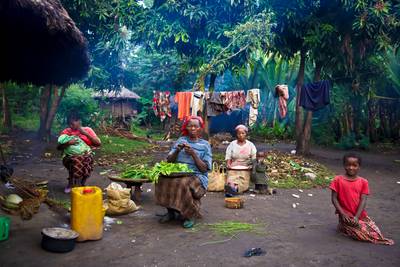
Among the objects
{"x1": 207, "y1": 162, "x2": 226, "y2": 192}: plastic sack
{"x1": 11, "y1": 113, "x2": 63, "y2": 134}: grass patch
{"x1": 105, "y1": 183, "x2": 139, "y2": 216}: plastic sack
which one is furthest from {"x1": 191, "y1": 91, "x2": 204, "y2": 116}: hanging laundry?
{"x1": 11, "y1": 113, "x2": 63, "y2": 134}: grass patch

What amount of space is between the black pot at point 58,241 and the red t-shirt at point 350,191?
3.32 m

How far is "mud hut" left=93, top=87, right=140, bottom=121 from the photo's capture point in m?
24.8

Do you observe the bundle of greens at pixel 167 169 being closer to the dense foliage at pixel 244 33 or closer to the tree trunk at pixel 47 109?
the dense foliage at pixel 244 33

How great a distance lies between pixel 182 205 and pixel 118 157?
7363 millimetres

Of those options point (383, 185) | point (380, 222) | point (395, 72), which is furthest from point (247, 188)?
point (395, 72)

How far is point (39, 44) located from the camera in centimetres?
560

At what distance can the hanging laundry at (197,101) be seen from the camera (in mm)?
11750

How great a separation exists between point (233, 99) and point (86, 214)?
803 cm

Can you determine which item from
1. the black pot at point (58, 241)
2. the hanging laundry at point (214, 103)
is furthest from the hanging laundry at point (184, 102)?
the black pot at point (58, 241)

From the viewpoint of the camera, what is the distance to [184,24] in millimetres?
11094

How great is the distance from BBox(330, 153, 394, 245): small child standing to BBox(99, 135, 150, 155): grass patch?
9.25 meters

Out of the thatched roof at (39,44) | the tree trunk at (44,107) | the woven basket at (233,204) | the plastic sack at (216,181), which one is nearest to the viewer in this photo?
the thatched roof at (39,44)

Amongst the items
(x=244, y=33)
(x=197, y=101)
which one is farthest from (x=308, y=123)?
(x=244, y=33)

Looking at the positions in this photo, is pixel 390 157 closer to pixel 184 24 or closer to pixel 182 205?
pixel 184 24
